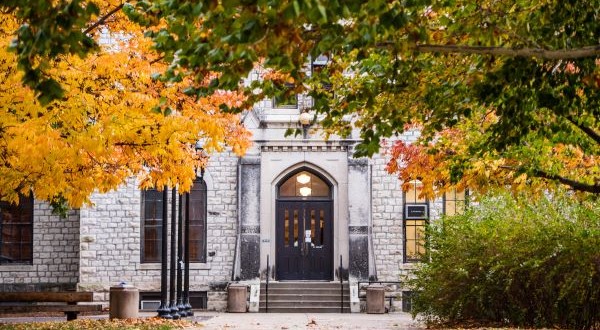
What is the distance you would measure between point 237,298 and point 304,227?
3229 mm

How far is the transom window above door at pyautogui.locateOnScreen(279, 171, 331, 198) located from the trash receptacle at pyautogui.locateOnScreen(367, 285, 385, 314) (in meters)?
3.46

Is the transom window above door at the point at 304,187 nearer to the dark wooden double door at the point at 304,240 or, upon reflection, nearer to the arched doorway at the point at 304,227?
the arched doorway at the point at 304,227

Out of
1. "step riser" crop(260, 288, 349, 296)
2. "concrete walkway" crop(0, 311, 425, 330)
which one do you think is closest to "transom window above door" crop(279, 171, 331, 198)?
"step riser" crop(260, 288, 349, 296)

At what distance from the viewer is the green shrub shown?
15609 millimetres

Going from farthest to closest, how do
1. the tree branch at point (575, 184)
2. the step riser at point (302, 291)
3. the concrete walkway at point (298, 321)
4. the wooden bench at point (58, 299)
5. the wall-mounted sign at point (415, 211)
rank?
the wall-mounted sign at point (415, 211)
the step riser at point (302, 291)
the wooden bench at point (58, 299)
the concrete walkway at point (298, 321)
the tree branch at point (575, 184)

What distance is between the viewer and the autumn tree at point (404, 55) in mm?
6746

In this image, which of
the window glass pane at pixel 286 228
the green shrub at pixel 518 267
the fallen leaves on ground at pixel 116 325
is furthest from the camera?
the window glass pane at pixel 286 228

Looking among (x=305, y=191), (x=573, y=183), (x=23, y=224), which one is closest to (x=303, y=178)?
(x=305, y=191)

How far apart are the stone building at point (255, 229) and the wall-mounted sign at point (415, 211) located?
3cm

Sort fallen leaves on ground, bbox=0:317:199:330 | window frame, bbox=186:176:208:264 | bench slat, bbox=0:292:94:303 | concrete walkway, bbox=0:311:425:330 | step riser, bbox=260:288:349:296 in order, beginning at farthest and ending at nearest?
window frame, bbox=186:176:208:264 → step riser, bbox=260:288:349:296 → bench slat, bbox=0:292:94:303 → concrete walkway, bbox=0:311:425:330 → fallen leaves on ground, bbox=0:317:199:330

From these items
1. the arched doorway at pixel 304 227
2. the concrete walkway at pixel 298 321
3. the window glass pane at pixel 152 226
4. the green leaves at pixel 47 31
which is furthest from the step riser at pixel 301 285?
the green leaves at pixel 47 31

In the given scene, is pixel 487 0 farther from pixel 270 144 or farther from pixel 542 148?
pixel 270 144

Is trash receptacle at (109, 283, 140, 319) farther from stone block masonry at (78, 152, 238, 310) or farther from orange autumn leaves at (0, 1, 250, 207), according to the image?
stone block masonry at (78, 152, 238, 310)

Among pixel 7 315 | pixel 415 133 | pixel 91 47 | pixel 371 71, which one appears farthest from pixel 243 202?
Answer: pixel 91 47
